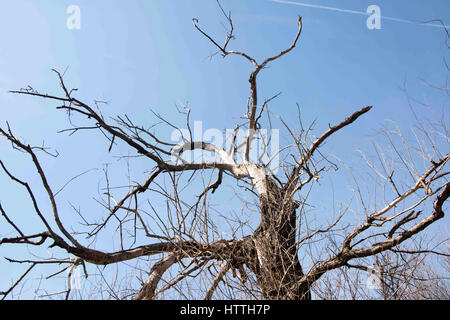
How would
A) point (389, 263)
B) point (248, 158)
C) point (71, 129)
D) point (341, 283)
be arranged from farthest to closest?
1. point (248, 158)
2. point (71, 129)
3. point (389, 263)
4. point (341, 283)

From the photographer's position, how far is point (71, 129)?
13.4 feet

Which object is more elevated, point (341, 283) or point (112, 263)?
point (112, 263)

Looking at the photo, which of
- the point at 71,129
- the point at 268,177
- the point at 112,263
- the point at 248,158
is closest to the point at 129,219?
the point at 112,263
